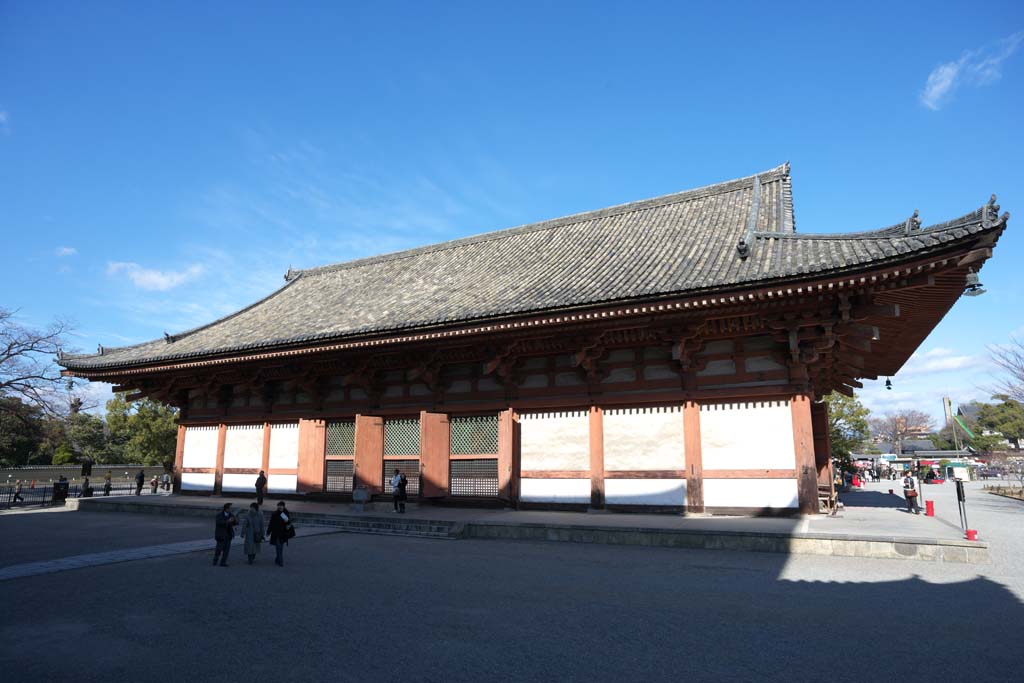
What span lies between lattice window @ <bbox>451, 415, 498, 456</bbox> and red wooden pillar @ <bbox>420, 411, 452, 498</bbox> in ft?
1.55

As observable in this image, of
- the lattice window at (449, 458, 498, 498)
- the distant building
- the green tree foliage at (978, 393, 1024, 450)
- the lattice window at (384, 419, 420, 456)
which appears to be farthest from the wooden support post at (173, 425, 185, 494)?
the green tree foliage at (978, 393, 1024, 450)

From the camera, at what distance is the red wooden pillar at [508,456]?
15.7m

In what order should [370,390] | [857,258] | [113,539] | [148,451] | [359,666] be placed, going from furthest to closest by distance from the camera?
[148,451], [370,390], [113,539], [857,258], [359,666]

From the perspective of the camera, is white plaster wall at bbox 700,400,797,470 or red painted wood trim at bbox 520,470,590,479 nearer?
white plaster wall at bbox 700,400,797,470

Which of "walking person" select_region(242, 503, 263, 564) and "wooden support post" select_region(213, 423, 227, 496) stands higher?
"wooden support post" select_region(213, 423, 227, 496)

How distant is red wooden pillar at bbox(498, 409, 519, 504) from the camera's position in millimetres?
15664

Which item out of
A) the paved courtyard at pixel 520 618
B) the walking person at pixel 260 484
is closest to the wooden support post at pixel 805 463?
the paved courtyard at pixel 520 618

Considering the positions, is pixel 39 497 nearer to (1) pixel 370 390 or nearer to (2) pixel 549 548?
(1) pixel 370 390

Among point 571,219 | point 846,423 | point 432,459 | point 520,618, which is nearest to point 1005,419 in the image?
point 846,423

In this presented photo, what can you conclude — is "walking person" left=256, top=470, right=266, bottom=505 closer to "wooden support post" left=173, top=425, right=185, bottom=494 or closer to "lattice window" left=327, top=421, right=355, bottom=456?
"lattice window" left=327, top=421, right=355, bottom=456

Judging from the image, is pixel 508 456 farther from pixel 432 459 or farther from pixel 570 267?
pixel 570 267

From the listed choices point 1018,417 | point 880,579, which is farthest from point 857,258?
point 1018,417

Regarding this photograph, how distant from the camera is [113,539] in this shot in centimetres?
1312

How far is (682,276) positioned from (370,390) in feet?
32.3
